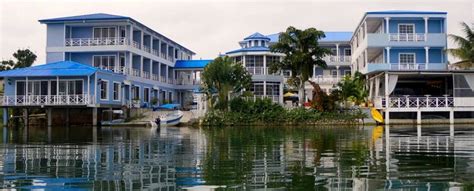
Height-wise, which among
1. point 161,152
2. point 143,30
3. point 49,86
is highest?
point 143,30

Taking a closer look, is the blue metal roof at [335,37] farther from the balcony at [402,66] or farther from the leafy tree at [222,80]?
the leafy tree at [222,80]

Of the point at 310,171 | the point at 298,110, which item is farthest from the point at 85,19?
→ the point at 310,171

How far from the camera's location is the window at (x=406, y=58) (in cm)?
4238

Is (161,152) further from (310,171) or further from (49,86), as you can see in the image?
(49,86)

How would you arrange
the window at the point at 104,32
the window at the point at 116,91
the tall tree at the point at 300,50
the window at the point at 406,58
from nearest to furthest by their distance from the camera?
the tall tree at the point at 300,50, the window at the point at 116,91, the window at the point at 104,32, the window at the point at 406,58

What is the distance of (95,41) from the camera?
41625mm

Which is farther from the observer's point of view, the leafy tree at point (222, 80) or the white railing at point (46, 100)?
the leafy tree at point (222, 80)

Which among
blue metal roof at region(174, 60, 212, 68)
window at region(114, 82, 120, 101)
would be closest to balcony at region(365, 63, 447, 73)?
blue metal roof at region(174, 60, 212, 68)

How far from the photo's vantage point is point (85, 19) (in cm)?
4088

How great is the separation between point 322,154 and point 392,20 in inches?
1233

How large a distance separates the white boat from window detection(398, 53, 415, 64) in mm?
19195

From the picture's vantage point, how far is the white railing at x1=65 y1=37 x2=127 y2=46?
4100cm

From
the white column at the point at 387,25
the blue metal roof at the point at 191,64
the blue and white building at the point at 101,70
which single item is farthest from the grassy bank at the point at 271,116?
the blue metal roof at the point at 191,64

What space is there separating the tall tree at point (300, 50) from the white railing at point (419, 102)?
549 cm
